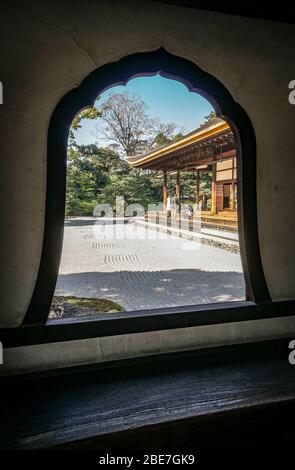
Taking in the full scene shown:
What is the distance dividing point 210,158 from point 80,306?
7.35 metres

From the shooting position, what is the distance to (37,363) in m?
1.27

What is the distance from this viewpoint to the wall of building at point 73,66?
1.22 metres

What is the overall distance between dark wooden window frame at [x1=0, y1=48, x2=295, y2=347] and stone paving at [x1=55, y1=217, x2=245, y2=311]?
170cm

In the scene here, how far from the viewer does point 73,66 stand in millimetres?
1271

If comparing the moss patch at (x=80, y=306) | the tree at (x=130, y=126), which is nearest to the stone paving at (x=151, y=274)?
the moss patch at (x=80, y=306)

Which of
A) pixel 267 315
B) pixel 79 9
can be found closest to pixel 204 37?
pixel 79 9

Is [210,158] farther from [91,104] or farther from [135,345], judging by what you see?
[135,345]

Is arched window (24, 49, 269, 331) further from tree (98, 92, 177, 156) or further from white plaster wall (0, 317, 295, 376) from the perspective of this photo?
tree (98, 92, 177, 156)

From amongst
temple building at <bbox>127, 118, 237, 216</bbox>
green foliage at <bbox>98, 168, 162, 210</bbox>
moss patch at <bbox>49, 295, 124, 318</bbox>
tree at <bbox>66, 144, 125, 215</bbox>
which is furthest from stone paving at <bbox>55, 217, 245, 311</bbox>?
green foliage at <bbox>98, 168, 162, 210</bbox>

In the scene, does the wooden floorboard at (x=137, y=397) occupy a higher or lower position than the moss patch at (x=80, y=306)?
higher

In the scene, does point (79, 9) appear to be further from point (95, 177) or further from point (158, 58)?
point (95, 177)

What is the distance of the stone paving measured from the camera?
351 cm

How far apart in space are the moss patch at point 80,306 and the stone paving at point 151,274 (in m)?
0.18

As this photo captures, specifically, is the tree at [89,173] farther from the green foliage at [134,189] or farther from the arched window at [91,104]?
the arched window at [91,104]
